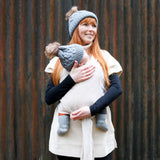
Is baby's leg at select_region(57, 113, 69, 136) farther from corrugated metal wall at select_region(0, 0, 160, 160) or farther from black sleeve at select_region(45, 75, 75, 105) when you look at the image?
corrugated metal wall at select_region(0, 0, 160, 160)

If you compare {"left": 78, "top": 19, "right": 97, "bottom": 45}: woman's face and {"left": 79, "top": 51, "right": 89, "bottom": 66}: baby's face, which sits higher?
{"left": 78, "top": 19, "right": 97, "bottom": 45}: woman's face

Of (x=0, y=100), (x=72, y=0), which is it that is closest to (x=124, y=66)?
(x=72, y=0)

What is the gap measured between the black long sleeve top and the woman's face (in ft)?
1.13

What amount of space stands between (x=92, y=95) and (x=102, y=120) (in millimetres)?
203

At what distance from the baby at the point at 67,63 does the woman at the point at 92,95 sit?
5 cm

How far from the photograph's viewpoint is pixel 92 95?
5.42 feet

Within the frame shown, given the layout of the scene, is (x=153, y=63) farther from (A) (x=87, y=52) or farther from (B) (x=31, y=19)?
(B) (x=31, y=19)

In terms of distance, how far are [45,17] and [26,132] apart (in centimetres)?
130

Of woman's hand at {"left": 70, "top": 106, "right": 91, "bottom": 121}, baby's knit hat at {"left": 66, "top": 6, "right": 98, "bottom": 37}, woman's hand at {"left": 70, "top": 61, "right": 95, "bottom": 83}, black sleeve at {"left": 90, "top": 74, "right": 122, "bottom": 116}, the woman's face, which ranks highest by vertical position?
baby's knit hat at {"left": 66, "top": 6, "right": 98, "bottom": 37}

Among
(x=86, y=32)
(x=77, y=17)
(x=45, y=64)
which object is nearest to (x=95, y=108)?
(x=86, y=32)

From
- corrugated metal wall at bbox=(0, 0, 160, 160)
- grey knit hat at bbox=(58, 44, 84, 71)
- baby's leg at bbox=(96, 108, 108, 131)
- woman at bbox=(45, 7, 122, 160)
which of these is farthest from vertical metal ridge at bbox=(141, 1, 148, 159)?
grey knit hat at bbox=(58, 44, 84, 71)

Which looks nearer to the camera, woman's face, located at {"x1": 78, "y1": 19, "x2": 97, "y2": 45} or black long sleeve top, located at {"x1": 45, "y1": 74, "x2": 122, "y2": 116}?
black long sleeve top, located at {"x1": 45, "y1": 74, "x2": 122, "y2": 116}

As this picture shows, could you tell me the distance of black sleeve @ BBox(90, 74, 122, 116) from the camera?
160 cm

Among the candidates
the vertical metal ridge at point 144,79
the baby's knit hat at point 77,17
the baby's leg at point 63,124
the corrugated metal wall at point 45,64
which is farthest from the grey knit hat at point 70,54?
the vertical metal ridge at point 144,79
